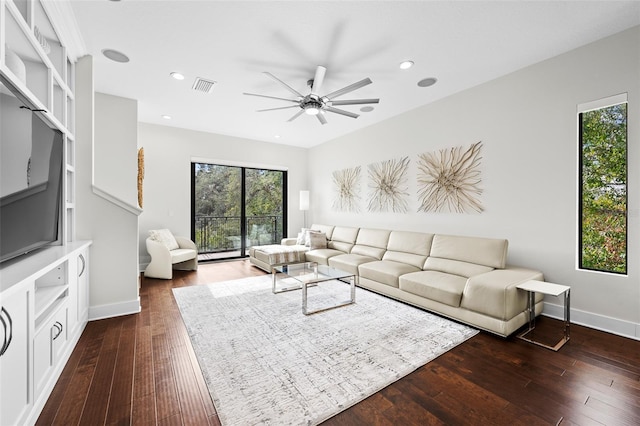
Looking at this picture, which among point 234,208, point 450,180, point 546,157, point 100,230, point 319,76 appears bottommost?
point 100,230

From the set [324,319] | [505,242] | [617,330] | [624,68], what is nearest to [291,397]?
[324,319]

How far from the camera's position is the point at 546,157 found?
309 centimetres

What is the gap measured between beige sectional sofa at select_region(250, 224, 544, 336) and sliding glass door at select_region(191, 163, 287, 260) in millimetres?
1418

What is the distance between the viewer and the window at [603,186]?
8.76ft

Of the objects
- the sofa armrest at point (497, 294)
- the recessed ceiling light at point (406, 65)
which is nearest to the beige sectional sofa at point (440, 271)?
the sofa armrest at point (497, 294)

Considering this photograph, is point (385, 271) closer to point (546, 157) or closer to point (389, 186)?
point (389, 186)

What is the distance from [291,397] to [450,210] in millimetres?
3367

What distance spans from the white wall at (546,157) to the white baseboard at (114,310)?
4219 millimetres

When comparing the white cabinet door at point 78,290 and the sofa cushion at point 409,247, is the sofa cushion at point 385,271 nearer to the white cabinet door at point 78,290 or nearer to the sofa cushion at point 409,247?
the sofa cushion at point 409,247

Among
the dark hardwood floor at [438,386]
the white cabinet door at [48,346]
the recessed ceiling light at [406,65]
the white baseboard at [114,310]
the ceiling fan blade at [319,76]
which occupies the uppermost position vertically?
the recessed ceiling light at [406,65]

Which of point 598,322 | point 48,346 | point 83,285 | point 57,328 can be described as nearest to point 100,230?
point 83,285

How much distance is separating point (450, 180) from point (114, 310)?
4655 millimetres

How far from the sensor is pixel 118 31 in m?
2.59

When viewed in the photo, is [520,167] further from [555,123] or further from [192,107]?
[192,107]
